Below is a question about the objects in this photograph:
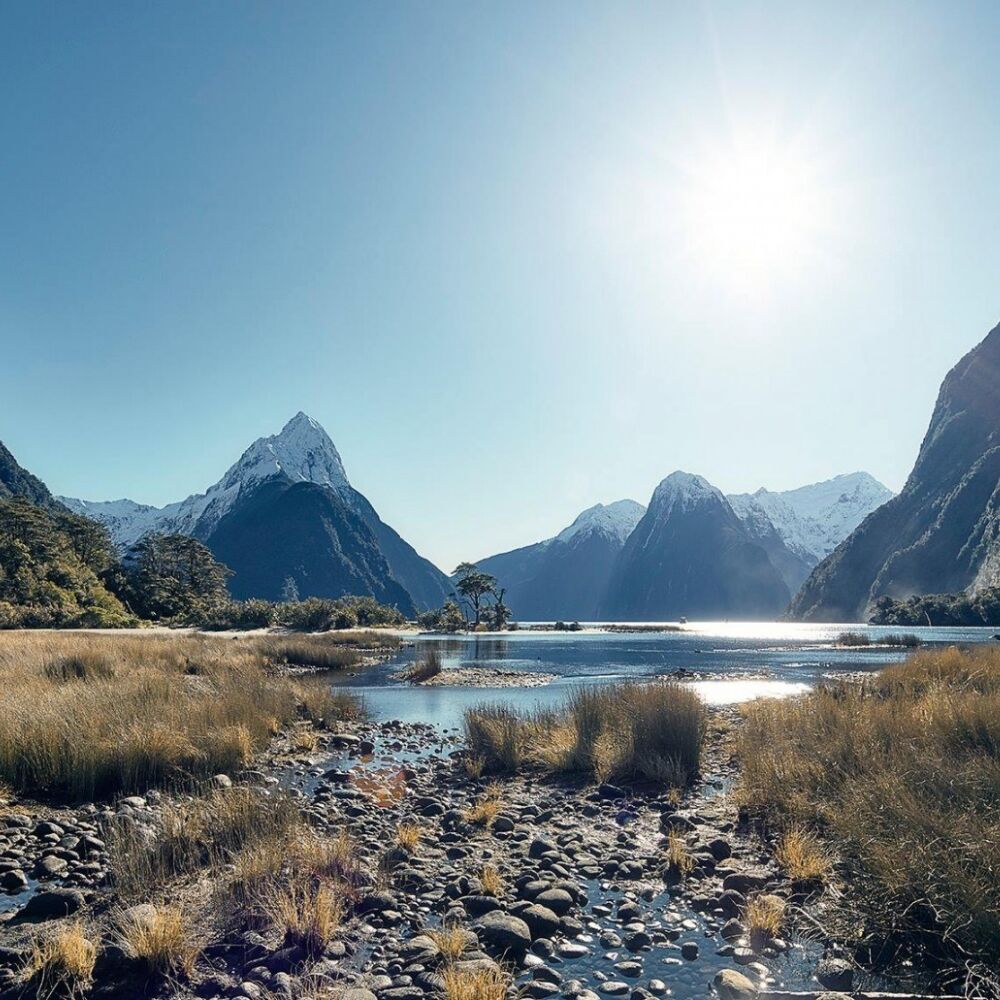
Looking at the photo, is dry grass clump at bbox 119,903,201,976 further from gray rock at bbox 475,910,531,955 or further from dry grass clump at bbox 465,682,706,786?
dry grass clump at bbox 465,682,706,786

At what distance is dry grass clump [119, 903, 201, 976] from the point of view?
5.05m

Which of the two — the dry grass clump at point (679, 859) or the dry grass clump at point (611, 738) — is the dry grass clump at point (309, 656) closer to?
the dry grass clump at point (611, 738)

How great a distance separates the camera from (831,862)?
6.62 meters

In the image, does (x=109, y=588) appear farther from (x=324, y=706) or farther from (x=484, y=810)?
(x=484, y=810)

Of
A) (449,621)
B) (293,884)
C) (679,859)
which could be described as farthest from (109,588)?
(679,859)

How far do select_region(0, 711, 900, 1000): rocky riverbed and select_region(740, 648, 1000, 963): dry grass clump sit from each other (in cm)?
69

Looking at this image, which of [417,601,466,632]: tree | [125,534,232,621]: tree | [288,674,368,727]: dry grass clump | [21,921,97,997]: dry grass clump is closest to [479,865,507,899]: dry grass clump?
[21,921,97,997]: dry grass clump

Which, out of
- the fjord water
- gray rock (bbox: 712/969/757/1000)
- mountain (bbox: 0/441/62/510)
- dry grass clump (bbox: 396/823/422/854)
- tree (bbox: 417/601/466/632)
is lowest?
tree (bbox: 417/601/466/632)

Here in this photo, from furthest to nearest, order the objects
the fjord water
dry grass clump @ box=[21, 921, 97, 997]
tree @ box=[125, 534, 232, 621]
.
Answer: tree @ box=[125, 534, 232, 621] → the fjord water → dry grass clump @ box=[21, 921, 97, 997]

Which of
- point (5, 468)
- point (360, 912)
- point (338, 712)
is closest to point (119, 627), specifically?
point (338, 712)

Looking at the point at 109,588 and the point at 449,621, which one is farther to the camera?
the point at 449,621

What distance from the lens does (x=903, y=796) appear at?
6.53m

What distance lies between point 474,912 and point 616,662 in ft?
131

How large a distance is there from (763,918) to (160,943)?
4.97 m
